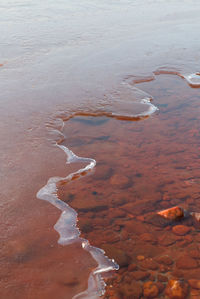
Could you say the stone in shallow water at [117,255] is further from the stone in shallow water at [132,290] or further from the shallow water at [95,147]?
the stone in shallow water at [132,290]

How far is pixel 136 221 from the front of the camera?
7.50 ft

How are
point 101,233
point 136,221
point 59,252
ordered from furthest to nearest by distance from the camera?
1. point 136,221
2. point 101,233
3. point 59,252

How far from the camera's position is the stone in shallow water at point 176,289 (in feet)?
5.36

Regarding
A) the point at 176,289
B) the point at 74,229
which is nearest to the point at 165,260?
the point at 176,289

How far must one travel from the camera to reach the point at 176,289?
1.66 m

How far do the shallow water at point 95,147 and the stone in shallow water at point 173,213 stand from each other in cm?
12

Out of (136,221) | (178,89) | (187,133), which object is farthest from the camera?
(178,89)

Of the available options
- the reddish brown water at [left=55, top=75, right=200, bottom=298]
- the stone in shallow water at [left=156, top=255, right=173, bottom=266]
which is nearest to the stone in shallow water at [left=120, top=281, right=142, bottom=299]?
the reddish brown water at [left=55, top=75, right=200, bottom=298]

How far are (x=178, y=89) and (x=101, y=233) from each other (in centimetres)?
371

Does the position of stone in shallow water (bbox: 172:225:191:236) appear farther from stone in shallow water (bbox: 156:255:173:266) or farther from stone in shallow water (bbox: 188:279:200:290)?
stone in shallow water (bbox: 188:279:200:290)

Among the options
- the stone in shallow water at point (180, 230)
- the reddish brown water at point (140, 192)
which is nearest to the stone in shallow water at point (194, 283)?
the reddish brown water at point (140, 192)

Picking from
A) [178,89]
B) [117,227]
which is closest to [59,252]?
[117,227]

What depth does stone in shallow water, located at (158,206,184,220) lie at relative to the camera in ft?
7.39

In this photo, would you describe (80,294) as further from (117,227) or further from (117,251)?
(117,227)
